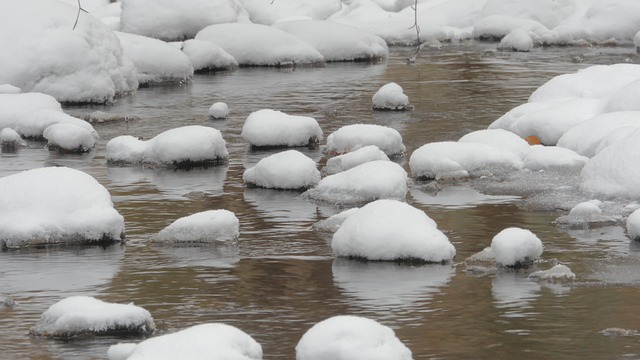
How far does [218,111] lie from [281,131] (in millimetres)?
3003

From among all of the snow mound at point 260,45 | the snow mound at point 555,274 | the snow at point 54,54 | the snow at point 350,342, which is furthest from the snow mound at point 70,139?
the snow mound at point 260,45

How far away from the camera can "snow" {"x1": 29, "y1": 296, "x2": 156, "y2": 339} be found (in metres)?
9.01

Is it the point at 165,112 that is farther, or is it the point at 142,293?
the point at 165,112

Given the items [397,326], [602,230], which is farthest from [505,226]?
[397,326]

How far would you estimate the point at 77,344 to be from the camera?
350 inches

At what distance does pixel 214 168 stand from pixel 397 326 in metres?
7.21

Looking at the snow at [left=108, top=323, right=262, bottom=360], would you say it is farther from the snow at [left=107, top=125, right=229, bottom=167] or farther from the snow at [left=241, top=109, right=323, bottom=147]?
the snow at [left=241, top=109, right=323, bottom=147]

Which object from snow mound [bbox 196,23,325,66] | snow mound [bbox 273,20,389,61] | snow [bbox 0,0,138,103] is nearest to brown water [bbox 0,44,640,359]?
snow [bbox 0,0,138,103]

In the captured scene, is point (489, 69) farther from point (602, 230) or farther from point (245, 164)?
point (602, 230)

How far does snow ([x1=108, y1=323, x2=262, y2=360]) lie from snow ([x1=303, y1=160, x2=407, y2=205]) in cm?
538

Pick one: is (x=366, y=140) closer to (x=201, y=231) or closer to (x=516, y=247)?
(x=201, y=231)

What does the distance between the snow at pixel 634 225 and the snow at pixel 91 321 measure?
14.9ft

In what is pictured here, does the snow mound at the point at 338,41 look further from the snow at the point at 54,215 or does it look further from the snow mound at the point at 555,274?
the snow mound at the point at 555,274

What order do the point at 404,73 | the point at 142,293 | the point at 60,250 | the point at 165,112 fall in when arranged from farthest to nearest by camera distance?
the point at 404,73, the point at 165,112, the point at 60,250, the point at 142,293
